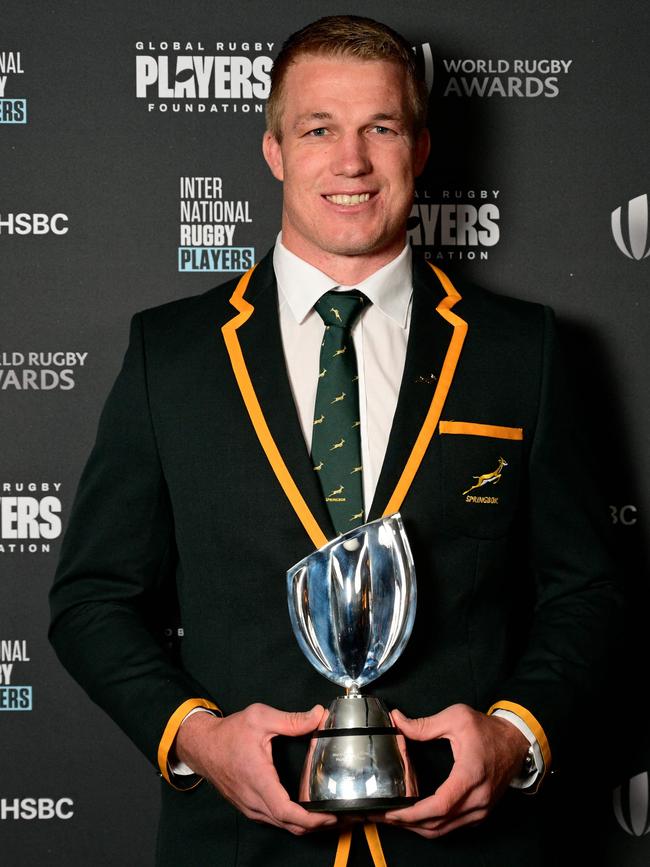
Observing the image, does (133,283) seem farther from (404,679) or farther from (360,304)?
(404,679)

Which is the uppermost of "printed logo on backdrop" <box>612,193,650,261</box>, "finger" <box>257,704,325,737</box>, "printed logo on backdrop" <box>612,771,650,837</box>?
"printed logo on backdrop" <box>612,193,650,261</box>

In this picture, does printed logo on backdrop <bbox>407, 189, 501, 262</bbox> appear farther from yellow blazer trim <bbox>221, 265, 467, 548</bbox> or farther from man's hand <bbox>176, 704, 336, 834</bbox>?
man's hand <bbox>176, 704, 336, 834</bbox>

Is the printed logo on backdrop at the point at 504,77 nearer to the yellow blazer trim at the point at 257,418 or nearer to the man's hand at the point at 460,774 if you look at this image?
the yellow blazer trim at the point at 257,418

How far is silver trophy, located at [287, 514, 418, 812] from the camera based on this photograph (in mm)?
1455

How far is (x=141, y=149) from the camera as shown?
2309 millimetres

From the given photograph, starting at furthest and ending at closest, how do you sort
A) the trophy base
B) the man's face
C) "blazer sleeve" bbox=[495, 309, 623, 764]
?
the man's face, "blazer sleeve" bbox=[495, 309, 623, 764], the trophy base

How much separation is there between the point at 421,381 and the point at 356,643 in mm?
437

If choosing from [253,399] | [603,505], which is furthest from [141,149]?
[603,505]

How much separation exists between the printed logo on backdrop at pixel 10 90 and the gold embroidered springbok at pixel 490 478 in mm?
1187

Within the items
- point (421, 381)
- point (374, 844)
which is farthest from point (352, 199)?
point (374, 844)

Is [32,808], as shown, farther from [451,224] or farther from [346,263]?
[451,224]

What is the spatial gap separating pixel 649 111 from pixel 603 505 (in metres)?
0.89

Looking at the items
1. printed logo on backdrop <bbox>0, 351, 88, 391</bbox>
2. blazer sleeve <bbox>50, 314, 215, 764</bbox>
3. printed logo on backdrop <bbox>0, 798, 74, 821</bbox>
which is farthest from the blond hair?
printed logo on backdrop <bbox>0, 798, 74, 821</bbox>

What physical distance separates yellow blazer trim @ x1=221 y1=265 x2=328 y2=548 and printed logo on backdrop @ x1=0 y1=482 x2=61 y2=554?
0.62 meters
